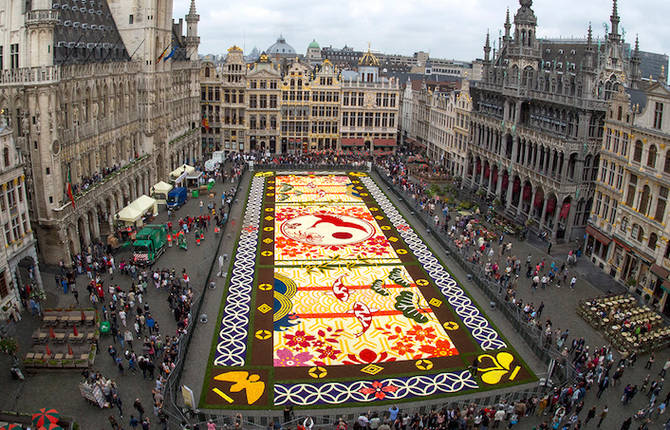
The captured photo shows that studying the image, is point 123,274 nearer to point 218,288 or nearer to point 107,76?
point 218,288

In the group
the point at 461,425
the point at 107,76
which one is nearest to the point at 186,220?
the point at 107,76

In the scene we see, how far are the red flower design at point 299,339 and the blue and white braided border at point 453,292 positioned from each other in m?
11.0

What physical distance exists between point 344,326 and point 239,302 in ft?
26.8

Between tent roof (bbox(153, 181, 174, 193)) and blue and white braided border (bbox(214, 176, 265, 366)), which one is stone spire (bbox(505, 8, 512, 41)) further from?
tent roof (bbox(153, 181, 174, 193))

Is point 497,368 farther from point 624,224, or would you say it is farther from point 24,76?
point 24,76

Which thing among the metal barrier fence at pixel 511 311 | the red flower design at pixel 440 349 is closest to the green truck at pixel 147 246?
the red flower design at pixel 440 349

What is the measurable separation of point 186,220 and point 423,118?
57.0 meters

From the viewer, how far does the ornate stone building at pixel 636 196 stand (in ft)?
131

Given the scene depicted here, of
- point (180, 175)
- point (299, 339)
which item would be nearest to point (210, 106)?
point (180, 175)

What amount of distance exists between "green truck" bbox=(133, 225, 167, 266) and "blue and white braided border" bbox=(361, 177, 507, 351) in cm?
2303

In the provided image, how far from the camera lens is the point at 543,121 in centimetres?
5822

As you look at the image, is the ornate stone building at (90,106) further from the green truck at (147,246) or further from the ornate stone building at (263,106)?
the ornate stone building at (263,106)

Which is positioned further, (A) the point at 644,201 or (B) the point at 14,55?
(A) the point at 644,201

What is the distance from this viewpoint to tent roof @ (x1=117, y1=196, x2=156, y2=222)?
163ft
